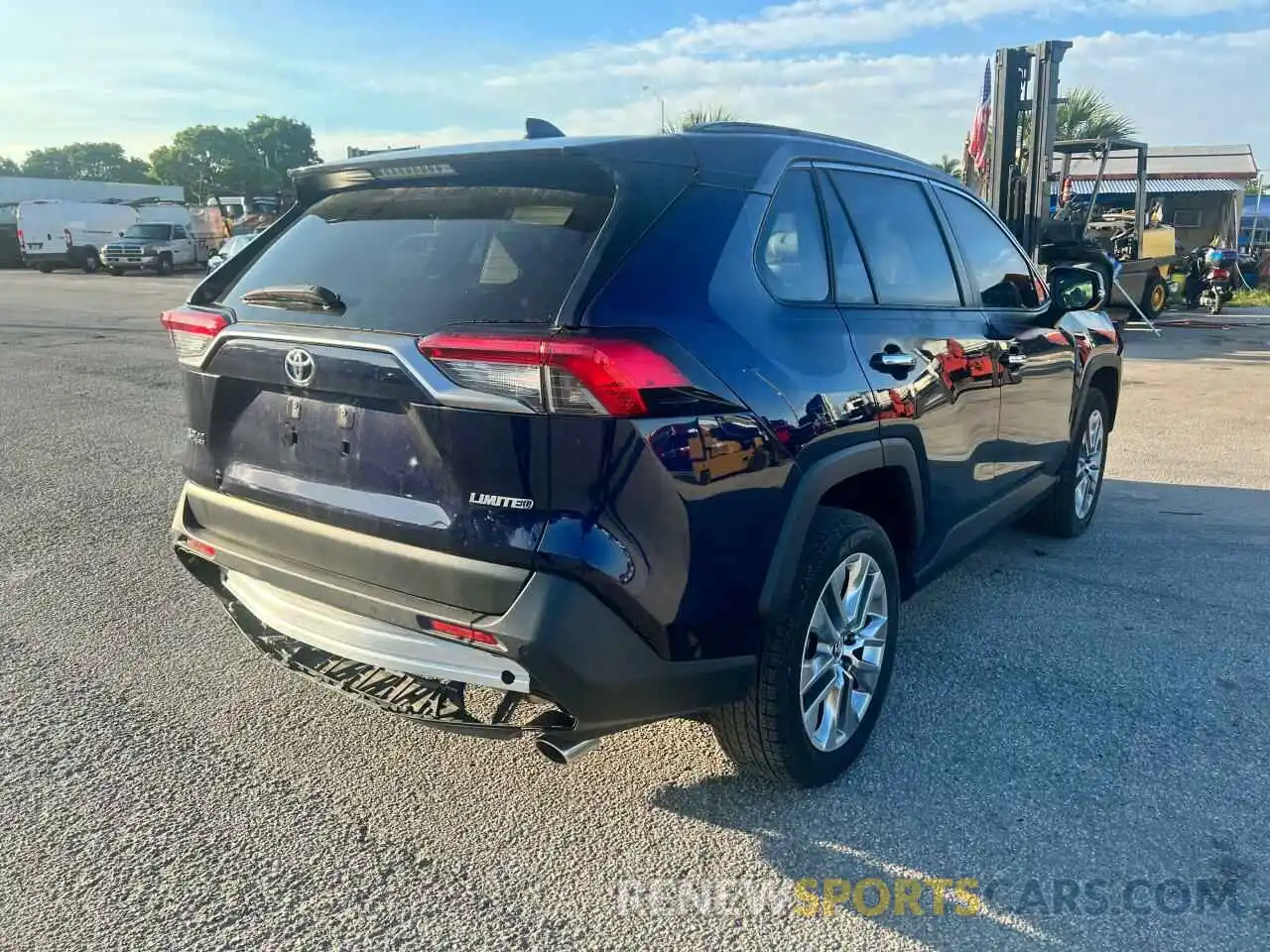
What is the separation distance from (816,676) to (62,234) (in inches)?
1356

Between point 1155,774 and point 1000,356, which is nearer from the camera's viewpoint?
point 1155,774

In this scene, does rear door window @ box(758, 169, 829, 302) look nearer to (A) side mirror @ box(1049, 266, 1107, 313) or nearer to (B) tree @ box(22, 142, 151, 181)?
(A) side mirror @ box(1049, 266, 1107, 313)

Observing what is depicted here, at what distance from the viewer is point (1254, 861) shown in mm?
2547

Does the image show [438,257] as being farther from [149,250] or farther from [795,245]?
[149,250]

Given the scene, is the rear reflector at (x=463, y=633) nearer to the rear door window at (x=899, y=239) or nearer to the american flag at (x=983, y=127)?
the rear door window at (x=899, y=239)

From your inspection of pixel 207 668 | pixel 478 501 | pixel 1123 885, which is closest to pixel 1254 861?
pixel 1123 885

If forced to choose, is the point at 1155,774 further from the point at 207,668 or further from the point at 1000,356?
the point at 207,668

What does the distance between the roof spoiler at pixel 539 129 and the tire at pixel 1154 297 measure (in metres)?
16.1

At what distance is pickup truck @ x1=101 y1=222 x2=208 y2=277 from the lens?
95.1 feet

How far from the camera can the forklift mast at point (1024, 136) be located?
12195 millimetres

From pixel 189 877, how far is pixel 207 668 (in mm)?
1215

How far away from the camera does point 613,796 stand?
286 centimetres

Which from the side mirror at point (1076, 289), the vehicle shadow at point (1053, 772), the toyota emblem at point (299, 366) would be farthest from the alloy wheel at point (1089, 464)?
the toyota emblem at point (299, 366)

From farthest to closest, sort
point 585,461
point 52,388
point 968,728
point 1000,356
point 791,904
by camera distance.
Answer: point 52,388 → point 1000,356 → point 968,728 → point 791,904 → point 585,461
